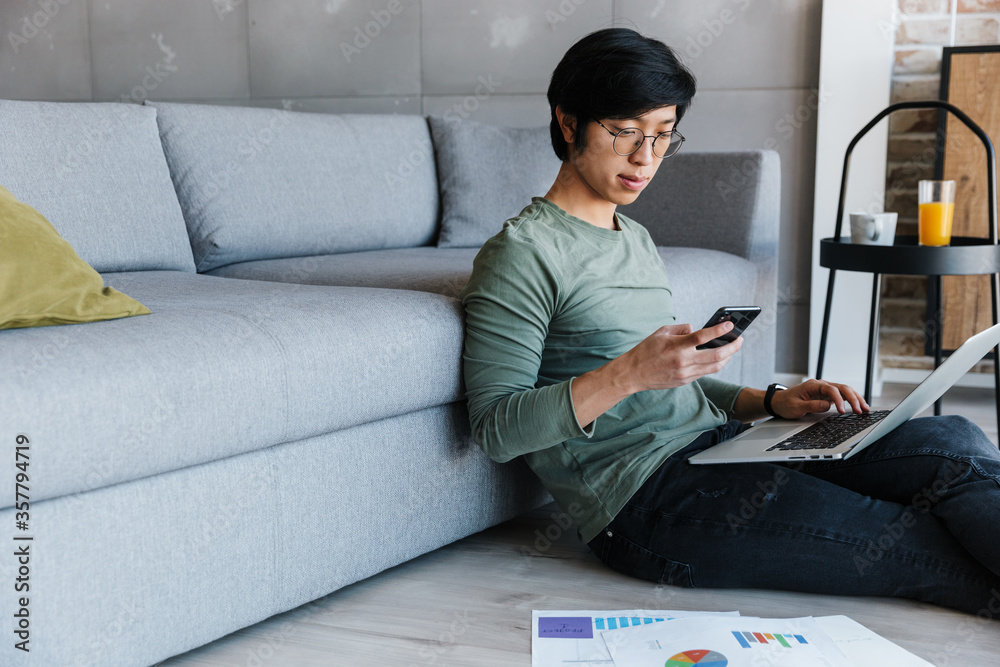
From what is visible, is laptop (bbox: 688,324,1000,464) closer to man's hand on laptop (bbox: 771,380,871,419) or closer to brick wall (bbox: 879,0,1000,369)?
man's hand on laptop (bbox: 771,380,871,419)

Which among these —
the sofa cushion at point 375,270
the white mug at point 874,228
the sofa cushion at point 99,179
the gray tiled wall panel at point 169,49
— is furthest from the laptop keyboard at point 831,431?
the gray tiled wall panel at point 169,49

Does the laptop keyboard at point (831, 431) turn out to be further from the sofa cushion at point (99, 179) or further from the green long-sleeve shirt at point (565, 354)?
the sofa cushion at point (99, 179)

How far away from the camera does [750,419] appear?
166cm

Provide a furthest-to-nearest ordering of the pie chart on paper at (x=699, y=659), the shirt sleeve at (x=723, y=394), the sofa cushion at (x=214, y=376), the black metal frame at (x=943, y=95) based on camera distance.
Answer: the black metal frame at (x=943, y=95) → the shirt sleeve at (x=723, y=394) → the pie chart on paper at (x=699, y=659) → the sofa cushion at (x=214, y=376)

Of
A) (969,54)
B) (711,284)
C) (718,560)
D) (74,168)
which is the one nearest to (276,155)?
(74,168)

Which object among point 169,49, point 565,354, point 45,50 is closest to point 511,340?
point 565,354

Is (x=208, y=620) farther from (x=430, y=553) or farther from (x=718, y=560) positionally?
(x=718, y=560)

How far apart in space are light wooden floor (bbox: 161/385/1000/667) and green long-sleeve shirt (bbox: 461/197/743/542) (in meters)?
0.12

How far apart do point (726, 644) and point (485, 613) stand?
0.37m

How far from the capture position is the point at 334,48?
349 centimetres

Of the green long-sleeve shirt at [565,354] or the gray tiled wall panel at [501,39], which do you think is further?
the gray tiled wall panel at [501,39]

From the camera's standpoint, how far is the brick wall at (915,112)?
8.97ft

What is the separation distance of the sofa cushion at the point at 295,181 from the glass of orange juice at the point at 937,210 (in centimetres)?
130

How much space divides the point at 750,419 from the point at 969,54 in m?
1.65
